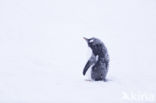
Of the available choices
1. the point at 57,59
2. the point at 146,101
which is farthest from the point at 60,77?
the point at 57,59

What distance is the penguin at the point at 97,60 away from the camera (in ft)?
15.4

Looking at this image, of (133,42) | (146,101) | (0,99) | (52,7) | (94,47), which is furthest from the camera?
(52,7)

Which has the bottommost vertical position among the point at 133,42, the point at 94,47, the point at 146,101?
the point at 146,101

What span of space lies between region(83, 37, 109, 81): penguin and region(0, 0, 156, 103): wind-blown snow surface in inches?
5.0

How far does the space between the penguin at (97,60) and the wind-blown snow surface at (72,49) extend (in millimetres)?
127

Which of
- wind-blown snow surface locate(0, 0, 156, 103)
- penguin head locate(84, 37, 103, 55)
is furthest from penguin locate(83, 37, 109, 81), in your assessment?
wind-blown snow surface locate(0, 0, 156, 103)

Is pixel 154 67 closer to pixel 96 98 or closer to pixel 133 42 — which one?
pixel 133 42

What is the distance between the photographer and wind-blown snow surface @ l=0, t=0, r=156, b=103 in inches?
163

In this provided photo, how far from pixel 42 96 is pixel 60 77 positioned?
87cm

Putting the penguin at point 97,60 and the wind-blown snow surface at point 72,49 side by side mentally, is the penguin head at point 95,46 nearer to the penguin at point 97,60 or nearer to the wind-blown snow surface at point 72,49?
the penguin at point 97,60

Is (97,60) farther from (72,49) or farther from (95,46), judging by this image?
(72,49)

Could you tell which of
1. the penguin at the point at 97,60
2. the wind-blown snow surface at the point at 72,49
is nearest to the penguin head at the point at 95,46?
the penguin at the point at 97,60

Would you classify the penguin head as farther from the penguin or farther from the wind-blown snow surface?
the wind-blown snow surface

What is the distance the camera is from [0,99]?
148 inches
